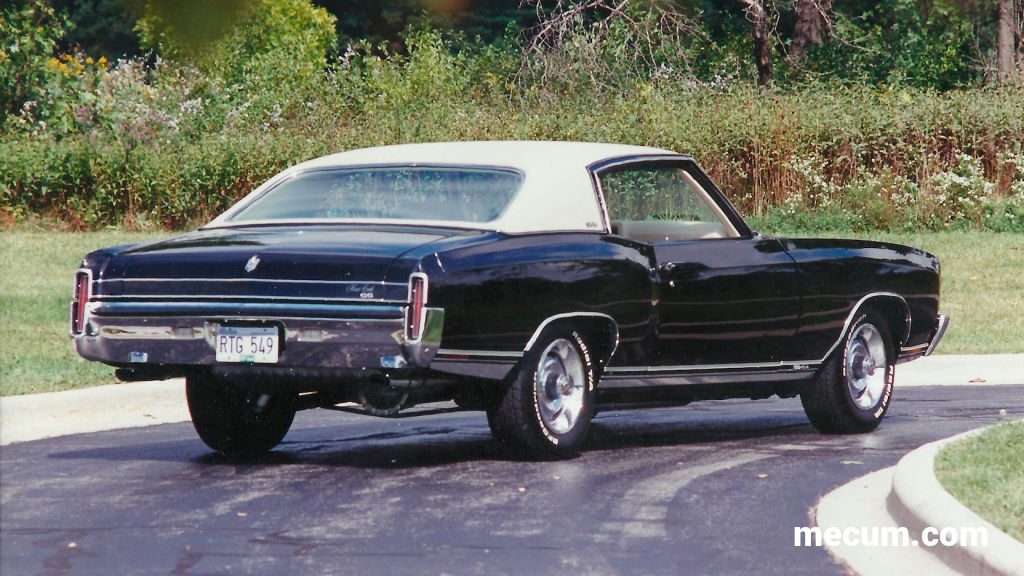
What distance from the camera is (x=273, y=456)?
27.3 feet

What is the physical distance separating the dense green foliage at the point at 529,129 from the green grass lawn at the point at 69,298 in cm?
119

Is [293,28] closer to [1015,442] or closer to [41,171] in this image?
[1015,442]

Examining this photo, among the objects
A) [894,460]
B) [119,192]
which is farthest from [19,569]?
[119,192]

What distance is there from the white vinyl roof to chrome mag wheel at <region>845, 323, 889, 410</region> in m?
1.68

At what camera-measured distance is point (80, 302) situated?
7727 millimetres

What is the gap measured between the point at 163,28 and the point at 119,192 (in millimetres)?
20755

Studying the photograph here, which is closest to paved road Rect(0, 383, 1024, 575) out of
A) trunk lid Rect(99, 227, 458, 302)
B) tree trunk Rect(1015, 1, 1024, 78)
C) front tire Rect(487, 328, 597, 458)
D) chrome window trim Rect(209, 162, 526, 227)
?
front tire Rect(487, 328, 597, 458)

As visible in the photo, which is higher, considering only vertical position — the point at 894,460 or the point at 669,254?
the point at 669,254

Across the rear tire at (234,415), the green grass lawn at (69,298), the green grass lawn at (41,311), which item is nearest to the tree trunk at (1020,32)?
the green grass lawn at (69,298)

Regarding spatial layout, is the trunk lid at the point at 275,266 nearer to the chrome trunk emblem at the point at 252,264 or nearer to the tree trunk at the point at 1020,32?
the chrome trunk emblem at the point at 252,264

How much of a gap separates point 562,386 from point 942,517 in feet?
8.09

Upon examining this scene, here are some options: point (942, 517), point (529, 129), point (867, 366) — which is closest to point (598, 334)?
point (867, 366)

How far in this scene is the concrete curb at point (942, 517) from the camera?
5.21 metres

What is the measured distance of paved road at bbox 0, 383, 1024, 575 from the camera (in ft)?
18.6
